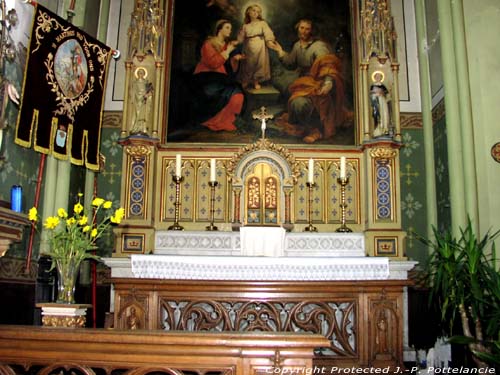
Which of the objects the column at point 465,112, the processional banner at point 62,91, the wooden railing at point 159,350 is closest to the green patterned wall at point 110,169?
the processional banner at point 62,91

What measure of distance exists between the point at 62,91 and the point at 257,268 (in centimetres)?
336

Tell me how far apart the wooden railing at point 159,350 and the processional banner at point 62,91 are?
3387 millimetres

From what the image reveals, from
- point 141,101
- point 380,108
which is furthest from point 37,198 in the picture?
point 380,108

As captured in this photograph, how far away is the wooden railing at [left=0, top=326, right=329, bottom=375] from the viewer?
10.1ft

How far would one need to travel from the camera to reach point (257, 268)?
22.8ft

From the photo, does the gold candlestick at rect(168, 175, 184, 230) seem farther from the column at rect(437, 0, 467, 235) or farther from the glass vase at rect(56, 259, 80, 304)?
the column at rect(437, 0, 467, 235)

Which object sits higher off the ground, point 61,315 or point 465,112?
point 465,112

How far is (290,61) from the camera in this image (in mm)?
9055

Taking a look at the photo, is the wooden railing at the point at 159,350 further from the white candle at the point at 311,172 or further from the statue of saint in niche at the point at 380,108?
the statue of saint in niche at the point at 380,108

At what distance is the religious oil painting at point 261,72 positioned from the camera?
8781mm

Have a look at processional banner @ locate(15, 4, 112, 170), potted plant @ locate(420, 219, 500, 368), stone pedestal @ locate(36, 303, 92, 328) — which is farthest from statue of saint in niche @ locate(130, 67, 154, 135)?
potted plant @ locate(420, 219, 500, 368)

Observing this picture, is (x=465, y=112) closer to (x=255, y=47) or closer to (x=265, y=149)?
(x=265, y=149)

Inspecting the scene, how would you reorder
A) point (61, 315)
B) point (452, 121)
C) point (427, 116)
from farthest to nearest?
point (427, 116) < point (452, 121) < point (61, 315)

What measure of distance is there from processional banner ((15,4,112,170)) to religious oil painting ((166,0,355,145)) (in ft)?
4.78
